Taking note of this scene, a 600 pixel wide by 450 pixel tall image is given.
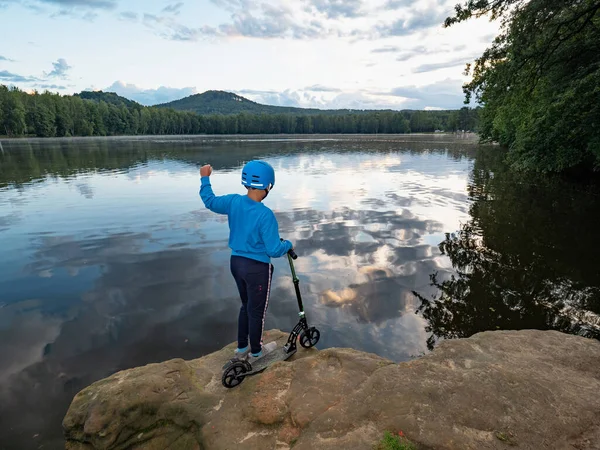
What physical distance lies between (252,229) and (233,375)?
207cm

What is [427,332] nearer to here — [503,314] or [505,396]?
[503,314]

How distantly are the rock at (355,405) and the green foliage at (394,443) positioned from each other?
95 millimetres

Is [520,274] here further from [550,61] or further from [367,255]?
[550,61]

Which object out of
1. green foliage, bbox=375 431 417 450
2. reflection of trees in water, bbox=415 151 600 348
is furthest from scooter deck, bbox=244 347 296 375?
reflection of trees in water, bbox=415 151 600 348

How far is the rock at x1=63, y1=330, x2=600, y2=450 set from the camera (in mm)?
3465

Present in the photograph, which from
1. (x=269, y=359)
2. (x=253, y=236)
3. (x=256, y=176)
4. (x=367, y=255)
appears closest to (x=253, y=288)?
(x=253, y=236)

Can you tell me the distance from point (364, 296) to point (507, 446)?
591 cm

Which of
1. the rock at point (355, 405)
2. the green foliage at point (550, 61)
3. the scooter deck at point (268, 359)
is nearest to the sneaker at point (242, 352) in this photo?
the scooter deck at point (268, 359)

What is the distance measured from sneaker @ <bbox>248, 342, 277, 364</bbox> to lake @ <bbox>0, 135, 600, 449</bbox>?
6.37 ft

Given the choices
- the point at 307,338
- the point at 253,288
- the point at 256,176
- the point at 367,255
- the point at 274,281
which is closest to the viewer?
the point at 256,176

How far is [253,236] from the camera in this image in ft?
15.1

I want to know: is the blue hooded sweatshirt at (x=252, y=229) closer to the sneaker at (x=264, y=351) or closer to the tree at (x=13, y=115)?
the sneaker at (x=264, y=351)

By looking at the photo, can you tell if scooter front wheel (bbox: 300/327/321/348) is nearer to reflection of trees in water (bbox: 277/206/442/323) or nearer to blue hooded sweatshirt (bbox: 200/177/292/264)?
blue hooded sweatshirt (bbox: 200/177/292/264)

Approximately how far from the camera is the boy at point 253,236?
456 centimetres
